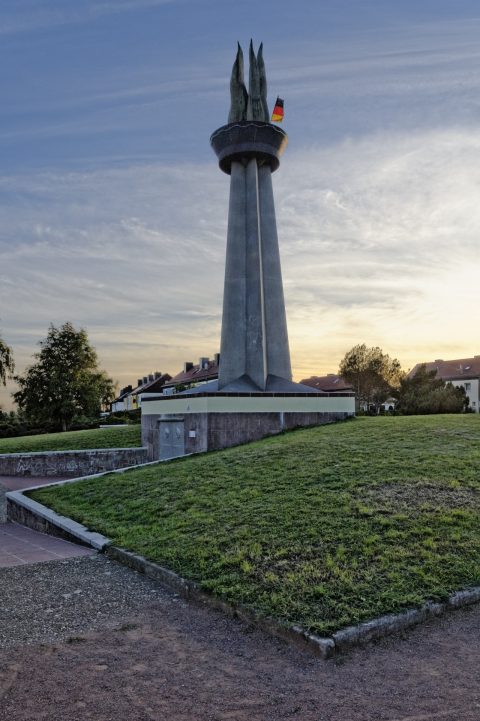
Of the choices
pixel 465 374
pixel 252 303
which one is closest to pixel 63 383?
pixel 252 303

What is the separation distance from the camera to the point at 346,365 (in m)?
58.8

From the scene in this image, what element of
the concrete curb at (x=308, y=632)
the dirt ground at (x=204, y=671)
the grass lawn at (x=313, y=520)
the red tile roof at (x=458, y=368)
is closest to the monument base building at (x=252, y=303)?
the grass lawn at (x=313, y=520)

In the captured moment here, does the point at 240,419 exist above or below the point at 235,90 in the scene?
below

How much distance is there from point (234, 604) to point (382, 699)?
2.10 metres

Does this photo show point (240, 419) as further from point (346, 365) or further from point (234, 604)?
point (346, 365)

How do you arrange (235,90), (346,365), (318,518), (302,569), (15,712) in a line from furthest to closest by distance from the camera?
(346,365) → (235,90) → (318,518) → (302,569) → (15,712)

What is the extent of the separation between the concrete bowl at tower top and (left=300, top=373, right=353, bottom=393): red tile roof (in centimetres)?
3923

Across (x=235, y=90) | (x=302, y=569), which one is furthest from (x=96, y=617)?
(x=235, y=90)

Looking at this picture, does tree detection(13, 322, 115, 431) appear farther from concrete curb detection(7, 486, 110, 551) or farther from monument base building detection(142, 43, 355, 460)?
concrete curb detection(7, 486, 110, 551)

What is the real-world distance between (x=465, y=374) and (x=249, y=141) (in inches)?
2112

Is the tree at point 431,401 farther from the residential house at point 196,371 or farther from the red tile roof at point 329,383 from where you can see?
the residential house at point 196,371

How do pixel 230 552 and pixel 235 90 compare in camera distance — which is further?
pixel 235 90

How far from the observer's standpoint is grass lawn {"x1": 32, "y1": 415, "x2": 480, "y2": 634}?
6.37 m

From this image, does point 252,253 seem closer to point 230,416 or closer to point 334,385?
point 230,416
